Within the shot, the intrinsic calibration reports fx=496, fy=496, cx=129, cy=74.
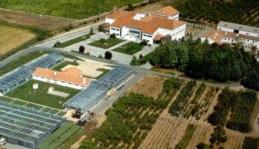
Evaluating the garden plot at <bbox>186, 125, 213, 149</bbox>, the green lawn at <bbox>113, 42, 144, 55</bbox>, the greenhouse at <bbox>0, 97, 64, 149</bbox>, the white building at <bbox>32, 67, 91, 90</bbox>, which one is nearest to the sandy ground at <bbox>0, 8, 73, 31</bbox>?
the green lawn at <bbox>113, 42, 144, 55</bbox>

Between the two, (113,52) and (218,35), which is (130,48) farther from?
(218,35)

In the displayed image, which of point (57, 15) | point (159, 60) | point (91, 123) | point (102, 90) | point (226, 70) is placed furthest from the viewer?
point (57, 15)

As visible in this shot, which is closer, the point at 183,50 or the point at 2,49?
the point at 183,50

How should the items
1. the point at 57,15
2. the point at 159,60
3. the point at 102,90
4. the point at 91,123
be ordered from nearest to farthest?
the point at 91,123 < the point at 102,90 < the point at 159,60 < the point at 57,15

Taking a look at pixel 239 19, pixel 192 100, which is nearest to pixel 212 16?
pixel 239 19

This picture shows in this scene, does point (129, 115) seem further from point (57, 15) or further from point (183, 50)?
point (57, 15)
